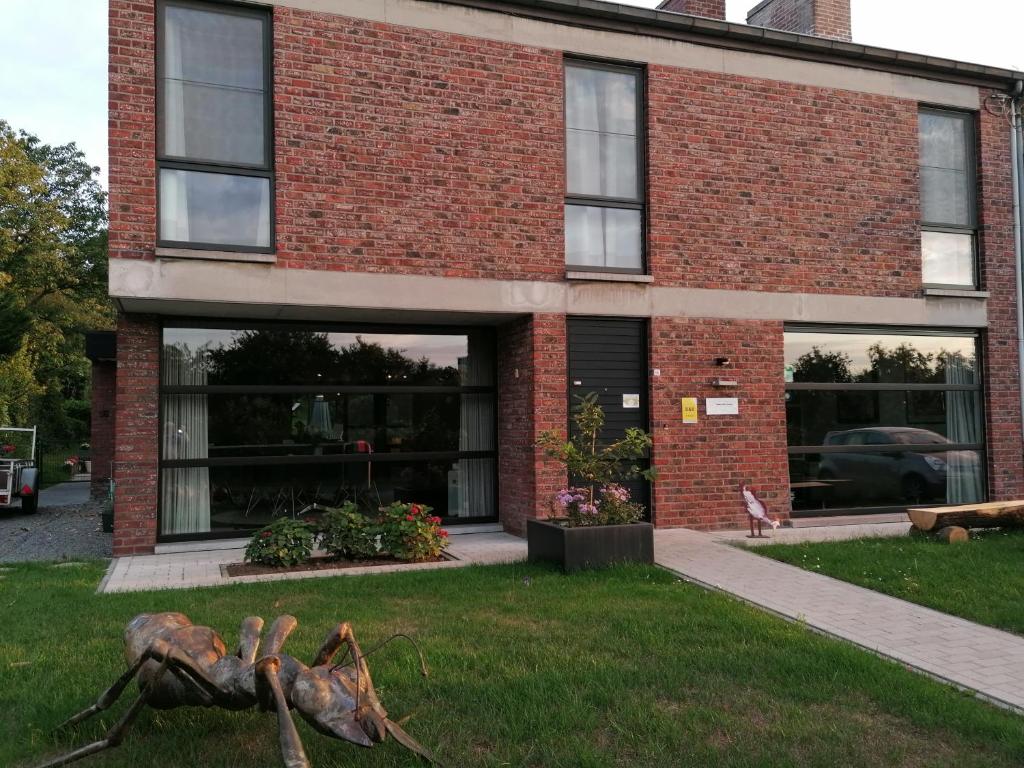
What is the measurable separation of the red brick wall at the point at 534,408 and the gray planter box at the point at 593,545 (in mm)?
1656

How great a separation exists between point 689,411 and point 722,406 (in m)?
0.48

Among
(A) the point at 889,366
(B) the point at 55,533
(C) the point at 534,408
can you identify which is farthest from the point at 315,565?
(A) the point at 889,366

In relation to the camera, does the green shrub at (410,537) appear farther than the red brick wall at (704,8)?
No

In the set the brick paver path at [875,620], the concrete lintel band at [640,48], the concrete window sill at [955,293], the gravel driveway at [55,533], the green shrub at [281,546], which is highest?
the concrete lintel band at [640,48]

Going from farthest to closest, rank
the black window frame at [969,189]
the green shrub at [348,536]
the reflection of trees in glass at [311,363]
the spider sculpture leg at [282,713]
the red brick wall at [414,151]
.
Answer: the black window frame at [969,189], the reflection of trees in glass at [311,363], the red brick wall at [414,151], the green shrub at [348,536], the spider sculpture leg at [282,713]

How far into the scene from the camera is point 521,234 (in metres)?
9.64

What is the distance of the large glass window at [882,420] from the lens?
36.1 ft

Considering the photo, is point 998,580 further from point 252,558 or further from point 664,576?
point 252,558

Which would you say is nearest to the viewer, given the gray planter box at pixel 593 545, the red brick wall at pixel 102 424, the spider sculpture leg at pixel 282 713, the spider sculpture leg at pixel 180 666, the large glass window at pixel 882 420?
the spider sculpture leg at pixel 282 713

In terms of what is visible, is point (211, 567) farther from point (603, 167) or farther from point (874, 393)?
point (874, 393)

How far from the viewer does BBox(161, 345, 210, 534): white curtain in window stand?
9164 mm

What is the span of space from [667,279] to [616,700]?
22.7ft

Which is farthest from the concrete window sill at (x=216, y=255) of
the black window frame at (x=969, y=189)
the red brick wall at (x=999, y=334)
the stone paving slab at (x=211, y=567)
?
the red brick wall at (x=999, y=334)

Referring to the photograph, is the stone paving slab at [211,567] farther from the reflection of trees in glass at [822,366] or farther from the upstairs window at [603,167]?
the reflection of trees in glass at [822,366]
